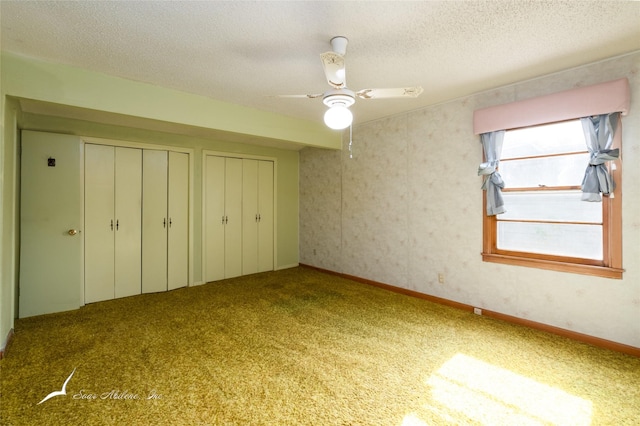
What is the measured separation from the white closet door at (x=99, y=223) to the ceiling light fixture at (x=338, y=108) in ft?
11.0

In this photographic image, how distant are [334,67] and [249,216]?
3.86 meters

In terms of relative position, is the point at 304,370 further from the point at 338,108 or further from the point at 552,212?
the point at 552,212

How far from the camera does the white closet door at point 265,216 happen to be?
558 centimetres

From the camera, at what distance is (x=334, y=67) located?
2.00 meters

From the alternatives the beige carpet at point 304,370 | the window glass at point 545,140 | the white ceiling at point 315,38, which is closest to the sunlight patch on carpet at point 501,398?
the beige carpet at point 304,370

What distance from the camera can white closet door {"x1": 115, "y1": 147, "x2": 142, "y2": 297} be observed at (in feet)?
13.5

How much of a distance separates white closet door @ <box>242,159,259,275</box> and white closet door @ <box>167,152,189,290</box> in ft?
3.25

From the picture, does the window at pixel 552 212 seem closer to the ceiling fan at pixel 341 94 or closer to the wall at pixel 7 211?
the ceiling fan at pixel 341 94

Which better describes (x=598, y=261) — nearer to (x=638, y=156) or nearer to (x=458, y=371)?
(x=638, y=156)

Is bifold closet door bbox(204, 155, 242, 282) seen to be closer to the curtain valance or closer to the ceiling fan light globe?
the ceiling fan light globe

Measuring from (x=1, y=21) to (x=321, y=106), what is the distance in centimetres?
287

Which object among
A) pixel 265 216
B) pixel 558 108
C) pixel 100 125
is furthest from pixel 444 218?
pixel 100 125

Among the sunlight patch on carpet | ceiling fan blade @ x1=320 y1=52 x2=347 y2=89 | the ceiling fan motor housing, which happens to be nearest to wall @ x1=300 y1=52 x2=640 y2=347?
the sunlight patch on carpet

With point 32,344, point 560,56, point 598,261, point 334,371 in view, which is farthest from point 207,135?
point 598,261
